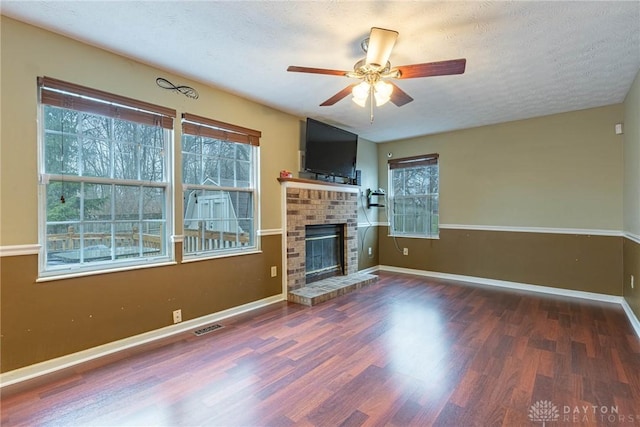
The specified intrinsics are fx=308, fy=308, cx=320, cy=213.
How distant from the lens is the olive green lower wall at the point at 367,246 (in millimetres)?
5534

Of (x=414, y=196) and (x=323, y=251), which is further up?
(x=414, y=196)

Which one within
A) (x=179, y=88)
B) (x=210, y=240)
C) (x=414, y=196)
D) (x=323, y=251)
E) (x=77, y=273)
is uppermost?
(x=179, y=88)

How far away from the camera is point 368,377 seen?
2.16 meters

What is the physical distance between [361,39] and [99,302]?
2.92 m

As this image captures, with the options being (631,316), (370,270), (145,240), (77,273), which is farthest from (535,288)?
(77,273)

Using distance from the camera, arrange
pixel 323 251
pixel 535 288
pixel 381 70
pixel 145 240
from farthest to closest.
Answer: pixel 323 251, pixel 535 288, pixel 145 240, pixel 381 70

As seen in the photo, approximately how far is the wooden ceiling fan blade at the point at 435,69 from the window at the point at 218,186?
2.03 m

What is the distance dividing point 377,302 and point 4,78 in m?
3.92

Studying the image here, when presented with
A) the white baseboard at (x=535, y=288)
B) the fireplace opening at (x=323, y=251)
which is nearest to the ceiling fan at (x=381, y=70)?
the fireplace opening at (x=323, y=251)

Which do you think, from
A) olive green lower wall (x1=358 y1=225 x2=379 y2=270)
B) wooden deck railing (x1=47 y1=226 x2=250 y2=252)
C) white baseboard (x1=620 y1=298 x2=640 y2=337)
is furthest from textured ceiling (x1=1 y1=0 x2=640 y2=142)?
olive green lower wall (x1=358 y1=225 x2=379 y2=270)

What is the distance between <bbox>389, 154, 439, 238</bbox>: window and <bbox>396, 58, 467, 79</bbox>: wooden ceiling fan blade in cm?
325

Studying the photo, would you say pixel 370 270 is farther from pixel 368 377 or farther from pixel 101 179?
pixel 101 179

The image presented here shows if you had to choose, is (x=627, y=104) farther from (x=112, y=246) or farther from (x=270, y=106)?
(x=112, y=246)

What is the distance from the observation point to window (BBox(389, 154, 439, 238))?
526cm
